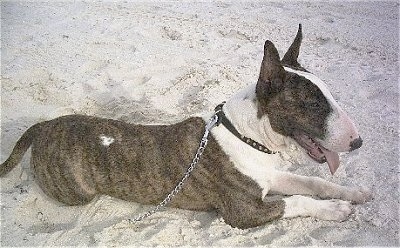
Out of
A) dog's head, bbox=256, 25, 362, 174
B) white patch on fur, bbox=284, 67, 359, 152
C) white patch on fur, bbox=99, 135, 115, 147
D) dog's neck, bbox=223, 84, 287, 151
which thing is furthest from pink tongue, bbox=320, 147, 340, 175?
white patch on fur, bbox=99, 135, 115, 147

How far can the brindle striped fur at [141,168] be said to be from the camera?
3607mm

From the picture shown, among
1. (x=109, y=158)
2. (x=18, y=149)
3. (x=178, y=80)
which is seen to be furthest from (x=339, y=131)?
(x=178, y=80)

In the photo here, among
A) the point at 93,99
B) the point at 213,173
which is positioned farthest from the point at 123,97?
the point at 213,173

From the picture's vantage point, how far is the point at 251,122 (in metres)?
3.44

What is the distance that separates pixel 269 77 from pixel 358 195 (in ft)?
4.46

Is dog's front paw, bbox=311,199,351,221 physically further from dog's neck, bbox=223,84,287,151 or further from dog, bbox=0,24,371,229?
dog's neck, bbox=223,84,287,151

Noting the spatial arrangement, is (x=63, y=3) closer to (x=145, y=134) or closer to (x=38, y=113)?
(x=38, y=113)

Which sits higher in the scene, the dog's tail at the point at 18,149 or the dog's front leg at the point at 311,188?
the dog's front leg at the point at 311,188

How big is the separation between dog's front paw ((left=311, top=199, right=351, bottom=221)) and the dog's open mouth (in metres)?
0.47

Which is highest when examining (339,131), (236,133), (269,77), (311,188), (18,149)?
(269,77)

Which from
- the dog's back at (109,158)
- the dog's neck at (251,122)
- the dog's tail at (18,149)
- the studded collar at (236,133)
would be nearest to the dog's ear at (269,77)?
the dog's neck at (251,122)

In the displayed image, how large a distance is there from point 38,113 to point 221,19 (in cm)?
304

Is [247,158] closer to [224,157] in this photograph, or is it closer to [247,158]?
[247,158]

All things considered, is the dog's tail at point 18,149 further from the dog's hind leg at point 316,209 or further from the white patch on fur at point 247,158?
the dog's hind leg at point 316,209
